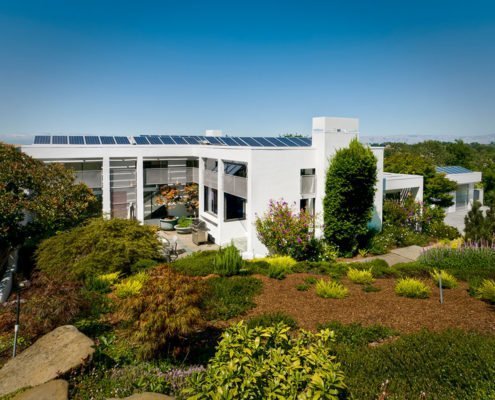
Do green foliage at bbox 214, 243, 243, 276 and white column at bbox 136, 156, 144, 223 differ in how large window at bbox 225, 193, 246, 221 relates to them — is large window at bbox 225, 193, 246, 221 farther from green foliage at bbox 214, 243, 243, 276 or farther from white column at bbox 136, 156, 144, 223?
green foliage at bbox 214, 243, 243, 276

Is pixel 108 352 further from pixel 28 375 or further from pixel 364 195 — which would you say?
pixel 364 195

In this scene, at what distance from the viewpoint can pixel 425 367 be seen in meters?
6.21

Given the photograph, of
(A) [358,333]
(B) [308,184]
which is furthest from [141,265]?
(B) [308,184]

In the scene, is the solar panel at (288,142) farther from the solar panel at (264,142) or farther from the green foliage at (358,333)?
the green foliage at (358,333)

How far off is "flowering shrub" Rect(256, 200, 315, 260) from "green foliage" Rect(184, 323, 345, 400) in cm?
1327

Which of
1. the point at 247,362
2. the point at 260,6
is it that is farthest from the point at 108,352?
the point at 260,6

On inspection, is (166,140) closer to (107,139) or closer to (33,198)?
(107,139)

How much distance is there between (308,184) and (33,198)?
42.8 feet

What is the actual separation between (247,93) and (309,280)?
955 inches

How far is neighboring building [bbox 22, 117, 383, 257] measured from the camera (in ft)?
65.0

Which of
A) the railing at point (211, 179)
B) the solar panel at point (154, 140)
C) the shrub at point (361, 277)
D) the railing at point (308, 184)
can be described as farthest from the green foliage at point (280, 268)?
the solar panel at point (154, 140)

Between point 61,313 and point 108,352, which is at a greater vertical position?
point 61,313

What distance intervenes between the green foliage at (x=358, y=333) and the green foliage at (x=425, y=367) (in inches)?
15.3

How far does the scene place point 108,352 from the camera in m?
7.16
